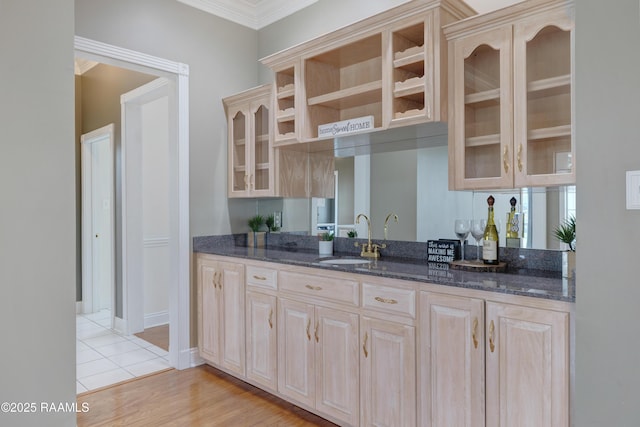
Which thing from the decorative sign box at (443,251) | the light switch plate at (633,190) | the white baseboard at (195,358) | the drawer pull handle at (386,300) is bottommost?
Result: the white baseboard at (195,358)

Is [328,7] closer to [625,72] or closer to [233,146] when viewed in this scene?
[233,146]

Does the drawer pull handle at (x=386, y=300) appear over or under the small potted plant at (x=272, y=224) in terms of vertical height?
under

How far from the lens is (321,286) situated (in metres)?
2.40

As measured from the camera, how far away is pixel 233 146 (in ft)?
11.9

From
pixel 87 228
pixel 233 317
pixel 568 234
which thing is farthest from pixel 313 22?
pixel 87 228

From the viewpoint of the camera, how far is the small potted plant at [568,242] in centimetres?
A: 189

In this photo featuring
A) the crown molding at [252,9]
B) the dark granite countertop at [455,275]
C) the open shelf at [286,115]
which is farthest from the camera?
the crown molding at [252,9]

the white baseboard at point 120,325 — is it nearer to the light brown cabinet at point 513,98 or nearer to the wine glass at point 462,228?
the wine glass at point 462,228

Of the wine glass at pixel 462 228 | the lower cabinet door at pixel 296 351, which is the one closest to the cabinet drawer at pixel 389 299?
the lower cabinet door at pixel 296 351

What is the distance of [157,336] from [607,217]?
4095 millimetres

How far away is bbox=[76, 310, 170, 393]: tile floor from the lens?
10.5ft

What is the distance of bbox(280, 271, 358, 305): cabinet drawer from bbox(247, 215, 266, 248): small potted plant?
1.04 meters

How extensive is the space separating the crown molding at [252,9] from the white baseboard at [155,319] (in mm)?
3144

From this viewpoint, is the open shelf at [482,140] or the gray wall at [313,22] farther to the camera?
the gray wall at [313,22]
